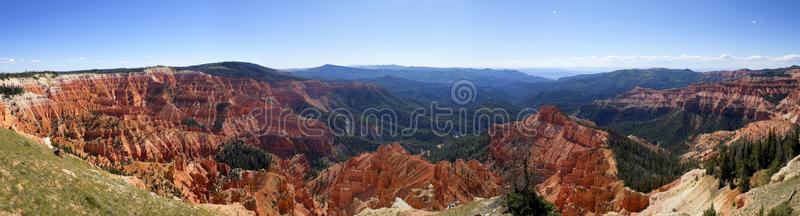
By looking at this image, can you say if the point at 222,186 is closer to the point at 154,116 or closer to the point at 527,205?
the point at 527,205

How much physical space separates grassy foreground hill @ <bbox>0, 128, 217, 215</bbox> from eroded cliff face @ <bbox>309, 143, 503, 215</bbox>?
28258 mm

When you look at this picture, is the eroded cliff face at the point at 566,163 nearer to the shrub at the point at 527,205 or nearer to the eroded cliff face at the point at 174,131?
the shrub at the point at 527,205

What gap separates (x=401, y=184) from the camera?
56281mm

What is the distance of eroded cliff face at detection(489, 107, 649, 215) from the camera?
35438mm

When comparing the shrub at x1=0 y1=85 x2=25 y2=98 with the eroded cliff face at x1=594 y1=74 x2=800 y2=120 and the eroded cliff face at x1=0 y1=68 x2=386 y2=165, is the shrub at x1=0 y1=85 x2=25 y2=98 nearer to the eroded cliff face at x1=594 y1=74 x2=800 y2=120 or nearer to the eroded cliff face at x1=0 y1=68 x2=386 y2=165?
the eroded cliff face at x1=0 y1=68 x2=386 y2=165

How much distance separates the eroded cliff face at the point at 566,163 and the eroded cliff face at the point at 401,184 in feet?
21.7

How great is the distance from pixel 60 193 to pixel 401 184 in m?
41.6

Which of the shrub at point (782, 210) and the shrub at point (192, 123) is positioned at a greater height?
the shrub at point (782, 210)

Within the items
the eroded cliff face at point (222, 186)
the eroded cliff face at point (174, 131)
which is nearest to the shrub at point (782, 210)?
the eroded cliff face at point (222, 186)

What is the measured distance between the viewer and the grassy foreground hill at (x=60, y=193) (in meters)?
17.8

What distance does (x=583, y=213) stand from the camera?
36.8 meters

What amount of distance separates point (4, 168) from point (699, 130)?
546 ft

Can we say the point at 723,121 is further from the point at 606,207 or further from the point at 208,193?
the point at 208,193

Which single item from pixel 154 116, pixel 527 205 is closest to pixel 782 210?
pixel 527 205
